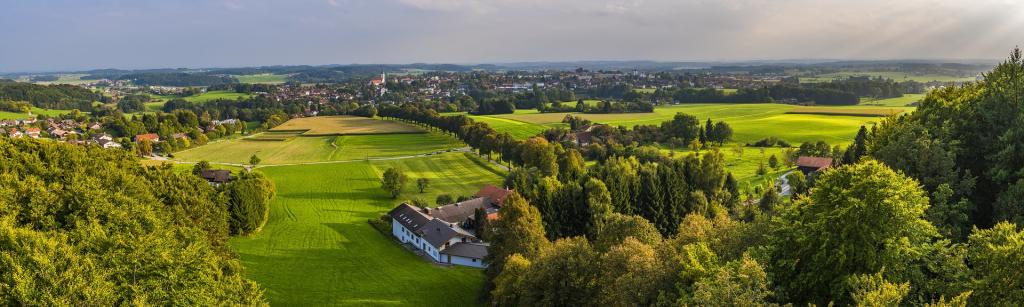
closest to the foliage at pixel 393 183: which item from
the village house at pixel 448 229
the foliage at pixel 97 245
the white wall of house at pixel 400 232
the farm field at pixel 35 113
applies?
the village house at pixel 448 229

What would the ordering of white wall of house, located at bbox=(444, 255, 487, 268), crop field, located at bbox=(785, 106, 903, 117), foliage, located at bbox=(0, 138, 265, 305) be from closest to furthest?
foliage, located at bbox=(0, 138, 265, 305) < white wall of house, located at bbox=(444, 255, 487, 268) < crop field, located at bbox=(785, 106, 903, 117)

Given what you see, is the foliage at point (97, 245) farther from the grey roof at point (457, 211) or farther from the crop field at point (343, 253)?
the grey roof at point (457, 211)

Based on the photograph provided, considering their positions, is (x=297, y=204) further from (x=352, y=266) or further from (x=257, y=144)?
(x=257, y=144)

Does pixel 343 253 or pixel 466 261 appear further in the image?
pixel 343 253

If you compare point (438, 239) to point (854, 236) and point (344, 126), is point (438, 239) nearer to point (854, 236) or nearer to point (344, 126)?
point (854, 236)

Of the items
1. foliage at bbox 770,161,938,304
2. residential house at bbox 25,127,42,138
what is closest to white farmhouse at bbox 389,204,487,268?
foliage at bbox 770,161,938,304

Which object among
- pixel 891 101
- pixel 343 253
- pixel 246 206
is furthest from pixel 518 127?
pixel 891 101

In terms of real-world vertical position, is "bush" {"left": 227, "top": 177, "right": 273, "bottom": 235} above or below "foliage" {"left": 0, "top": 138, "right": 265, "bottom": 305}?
below

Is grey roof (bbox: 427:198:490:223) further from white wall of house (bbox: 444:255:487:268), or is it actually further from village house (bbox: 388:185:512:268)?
white wall of house (bbox: 444:255:487:268)
